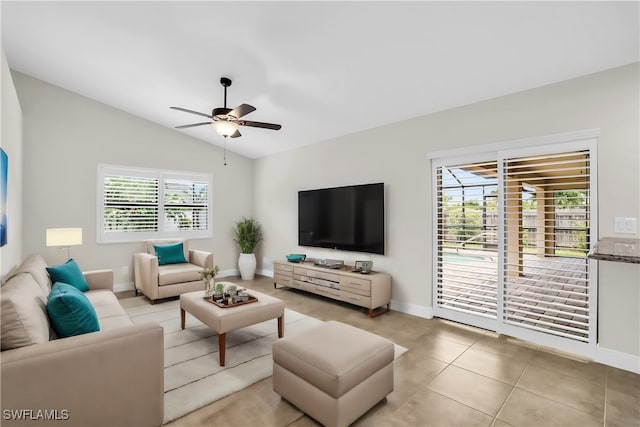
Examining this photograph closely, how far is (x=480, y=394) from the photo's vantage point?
Result: 233cm

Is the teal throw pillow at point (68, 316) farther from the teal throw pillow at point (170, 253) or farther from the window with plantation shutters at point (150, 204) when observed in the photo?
the window with plantation shutters at point (150, 204)

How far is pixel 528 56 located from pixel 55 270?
5.09 meters

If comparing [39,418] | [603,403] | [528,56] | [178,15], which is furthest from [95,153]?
[603,403]

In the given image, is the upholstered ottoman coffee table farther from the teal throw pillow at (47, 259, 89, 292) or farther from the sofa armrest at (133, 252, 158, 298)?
the sofa armrest at (133, 252, 158, 298)

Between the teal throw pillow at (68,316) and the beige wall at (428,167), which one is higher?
the beige wall at (428,167)

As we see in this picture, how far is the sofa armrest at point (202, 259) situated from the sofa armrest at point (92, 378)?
3.29m

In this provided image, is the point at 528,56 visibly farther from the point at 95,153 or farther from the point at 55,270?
the point at 95,153

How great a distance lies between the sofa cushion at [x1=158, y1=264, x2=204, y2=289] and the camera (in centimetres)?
455

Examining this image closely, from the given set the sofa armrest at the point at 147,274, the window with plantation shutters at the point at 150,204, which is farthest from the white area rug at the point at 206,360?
the window with plantation shutters at the point at 150,204

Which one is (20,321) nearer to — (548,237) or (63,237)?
(63,237)

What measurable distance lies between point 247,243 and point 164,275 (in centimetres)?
203

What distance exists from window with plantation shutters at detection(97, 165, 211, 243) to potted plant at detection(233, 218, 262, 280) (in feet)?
2.07

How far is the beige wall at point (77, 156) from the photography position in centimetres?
452

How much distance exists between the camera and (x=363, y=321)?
3.88 m
